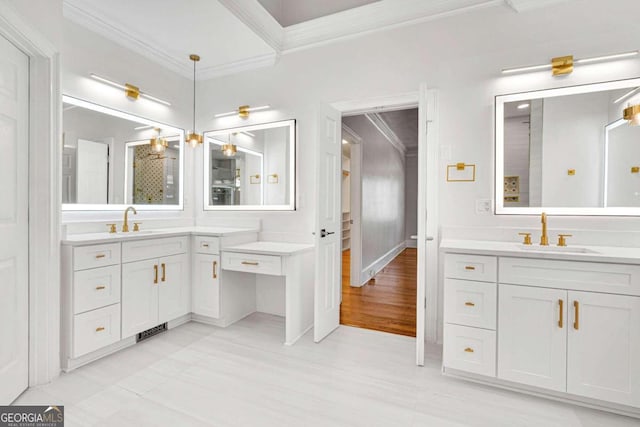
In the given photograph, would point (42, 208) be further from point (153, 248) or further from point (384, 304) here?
point (384, 304)

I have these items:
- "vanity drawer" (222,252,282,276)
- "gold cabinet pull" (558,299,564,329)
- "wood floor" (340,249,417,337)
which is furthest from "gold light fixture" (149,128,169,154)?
"gold cabinet pull" (558,299,564,329)

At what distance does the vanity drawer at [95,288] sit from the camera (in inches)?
86.7

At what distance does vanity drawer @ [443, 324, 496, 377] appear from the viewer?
2.00 m

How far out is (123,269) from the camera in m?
Result: 2.49

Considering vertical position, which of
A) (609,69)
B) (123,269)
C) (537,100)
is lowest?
(123,269)

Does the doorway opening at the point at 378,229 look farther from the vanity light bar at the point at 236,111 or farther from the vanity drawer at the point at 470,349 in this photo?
the vanity light bar at the point at 236,111

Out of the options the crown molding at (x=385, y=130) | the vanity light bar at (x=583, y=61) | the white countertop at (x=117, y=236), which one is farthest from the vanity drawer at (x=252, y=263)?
the crown molding at (x=385, y=130)

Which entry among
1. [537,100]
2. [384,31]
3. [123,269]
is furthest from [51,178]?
[537,100]

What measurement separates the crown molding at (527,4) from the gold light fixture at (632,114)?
931mm

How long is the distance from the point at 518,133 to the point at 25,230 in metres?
3.63

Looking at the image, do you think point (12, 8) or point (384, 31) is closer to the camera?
point (12, 8)

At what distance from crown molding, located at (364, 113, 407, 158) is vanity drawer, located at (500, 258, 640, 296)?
10.9ft

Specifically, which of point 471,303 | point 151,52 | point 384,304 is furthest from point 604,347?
point 151,52

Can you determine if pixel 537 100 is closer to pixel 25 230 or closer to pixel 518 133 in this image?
pixel 518 133
